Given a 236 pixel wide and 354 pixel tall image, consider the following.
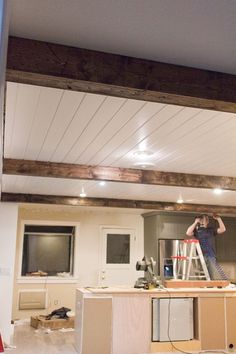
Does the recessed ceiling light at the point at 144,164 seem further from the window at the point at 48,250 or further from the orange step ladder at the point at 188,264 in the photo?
the window at the point at 48,250

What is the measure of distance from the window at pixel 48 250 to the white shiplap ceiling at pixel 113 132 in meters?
4.49

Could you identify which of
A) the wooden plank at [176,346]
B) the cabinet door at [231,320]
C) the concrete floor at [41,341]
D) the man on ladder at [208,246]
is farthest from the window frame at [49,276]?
the cabinet door at [231,320]

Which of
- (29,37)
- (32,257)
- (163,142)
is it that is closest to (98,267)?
(32,257)

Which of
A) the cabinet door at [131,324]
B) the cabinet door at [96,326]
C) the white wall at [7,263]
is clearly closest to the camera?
the cabinet door at [96,326]

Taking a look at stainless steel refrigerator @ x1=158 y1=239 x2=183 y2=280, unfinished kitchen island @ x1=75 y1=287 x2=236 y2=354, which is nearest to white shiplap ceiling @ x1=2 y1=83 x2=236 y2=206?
unfinished kitchen island @ x1=75 y1=287 x2=236 y2=354

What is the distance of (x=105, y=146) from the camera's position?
11.2 feet

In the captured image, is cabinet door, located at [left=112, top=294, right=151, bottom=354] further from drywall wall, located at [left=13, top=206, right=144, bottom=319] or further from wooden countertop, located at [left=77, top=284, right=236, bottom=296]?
drywall wall, located at [left=13, top=206, right=144, bottom=319]

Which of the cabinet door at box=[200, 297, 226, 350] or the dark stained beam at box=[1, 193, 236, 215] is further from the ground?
the dark stained beam at box=[1, 193, 236, 215]

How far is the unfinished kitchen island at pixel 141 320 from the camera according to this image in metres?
4.91

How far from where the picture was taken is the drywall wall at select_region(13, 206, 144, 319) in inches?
307

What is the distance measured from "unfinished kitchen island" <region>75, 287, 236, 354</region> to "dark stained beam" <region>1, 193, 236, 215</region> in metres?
1.67

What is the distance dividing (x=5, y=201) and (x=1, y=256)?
0.91 m

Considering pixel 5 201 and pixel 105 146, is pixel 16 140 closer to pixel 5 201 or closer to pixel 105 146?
pixel 105 146

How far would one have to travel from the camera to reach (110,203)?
21.4 ft
